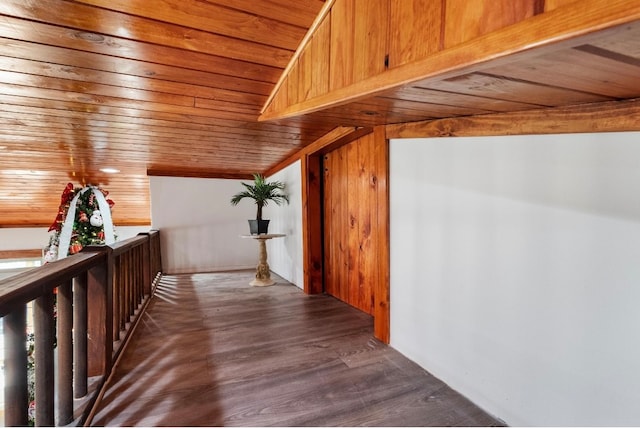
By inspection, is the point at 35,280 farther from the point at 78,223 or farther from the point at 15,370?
the point at 78,223

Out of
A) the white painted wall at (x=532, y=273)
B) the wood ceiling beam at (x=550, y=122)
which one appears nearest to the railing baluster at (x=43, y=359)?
the white painted wall at (x=532, y=273)

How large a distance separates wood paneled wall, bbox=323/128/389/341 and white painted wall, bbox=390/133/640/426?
30 centimetres

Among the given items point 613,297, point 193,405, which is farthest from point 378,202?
point 193,405

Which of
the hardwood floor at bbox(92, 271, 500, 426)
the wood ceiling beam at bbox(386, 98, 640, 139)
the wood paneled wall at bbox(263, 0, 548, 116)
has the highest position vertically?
the wood paneled wall at bbox(263, 0, 548, 116)

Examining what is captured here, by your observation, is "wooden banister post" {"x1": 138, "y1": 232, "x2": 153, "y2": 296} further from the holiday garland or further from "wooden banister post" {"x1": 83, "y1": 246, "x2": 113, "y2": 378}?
"wooden banister post" {"x1": 83, "y1": 246, "x2": 113, "y2": 378}

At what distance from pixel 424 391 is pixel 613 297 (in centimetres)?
96

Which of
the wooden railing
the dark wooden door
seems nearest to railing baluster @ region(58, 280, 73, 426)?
the wooden railing

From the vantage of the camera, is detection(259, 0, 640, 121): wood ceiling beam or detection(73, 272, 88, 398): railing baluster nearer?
detection(259, 0, 640, 121): wood ceiling beam

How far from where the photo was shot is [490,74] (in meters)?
0.85

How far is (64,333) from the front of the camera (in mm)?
1304

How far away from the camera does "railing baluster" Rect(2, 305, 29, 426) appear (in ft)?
2.85

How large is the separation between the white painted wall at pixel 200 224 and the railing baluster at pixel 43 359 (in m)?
4.15

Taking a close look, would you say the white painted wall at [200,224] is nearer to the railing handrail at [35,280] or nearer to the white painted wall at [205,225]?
the white painted wall at [205,225]

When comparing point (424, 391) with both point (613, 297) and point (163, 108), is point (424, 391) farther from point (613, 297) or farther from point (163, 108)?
point (163, 108)
